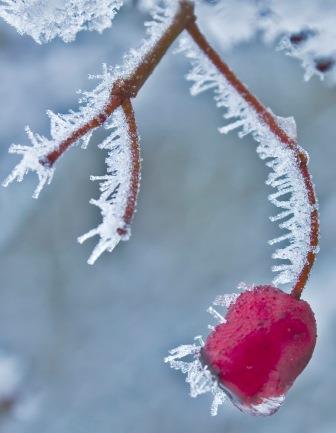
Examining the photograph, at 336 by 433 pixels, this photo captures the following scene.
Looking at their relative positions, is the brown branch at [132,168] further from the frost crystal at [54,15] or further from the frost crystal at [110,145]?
the frost crystal at [54,15]

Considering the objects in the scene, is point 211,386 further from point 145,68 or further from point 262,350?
point 145,68

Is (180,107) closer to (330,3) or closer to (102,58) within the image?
(102,58)

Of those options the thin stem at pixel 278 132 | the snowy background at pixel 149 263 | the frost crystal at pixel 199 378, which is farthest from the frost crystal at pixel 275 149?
the snowy background at pixel 149 263

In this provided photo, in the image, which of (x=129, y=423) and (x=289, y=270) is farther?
(x=129, y=423)

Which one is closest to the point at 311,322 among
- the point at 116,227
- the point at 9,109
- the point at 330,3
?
the point at 116,227

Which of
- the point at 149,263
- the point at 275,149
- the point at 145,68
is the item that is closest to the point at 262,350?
the point at 275,149

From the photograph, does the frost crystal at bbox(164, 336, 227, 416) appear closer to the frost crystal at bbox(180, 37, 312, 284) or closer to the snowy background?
the frost crystal at bbox(180, 37, 312, 284)

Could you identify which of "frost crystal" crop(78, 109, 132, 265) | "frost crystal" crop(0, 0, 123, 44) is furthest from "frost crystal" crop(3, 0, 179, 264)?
"frost crystal" crop(0, 0, 123, 44)
